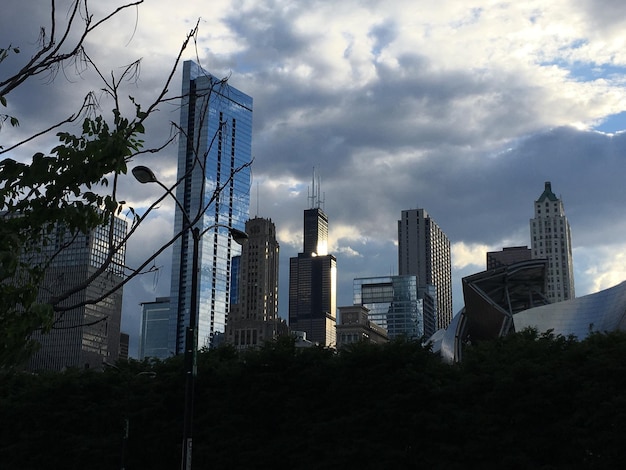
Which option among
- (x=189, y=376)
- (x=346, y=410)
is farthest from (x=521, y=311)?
(x=189, y=376)

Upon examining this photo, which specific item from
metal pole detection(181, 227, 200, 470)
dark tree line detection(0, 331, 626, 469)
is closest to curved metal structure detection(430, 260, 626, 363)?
dark tree line detection(0, 331, 626, 469)

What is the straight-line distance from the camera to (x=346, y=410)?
39.2m

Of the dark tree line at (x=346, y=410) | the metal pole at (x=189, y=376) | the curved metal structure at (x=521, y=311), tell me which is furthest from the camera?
the curved metal structure at (x=521, y=311)

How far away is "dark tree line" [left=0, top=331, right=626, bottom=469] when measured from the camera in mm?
34281

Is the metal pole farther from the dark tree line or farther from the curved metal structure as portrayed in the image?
the curved metal structure

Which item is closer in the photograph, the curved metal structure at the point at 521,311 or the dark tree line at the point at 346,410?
the dark tree line at the point at 346,410

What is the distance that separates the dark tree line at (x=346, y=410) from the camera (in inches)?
1350

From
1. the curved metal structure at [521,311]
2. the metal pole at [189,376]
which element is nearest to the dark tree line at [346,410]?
the metal pole at [189,376]

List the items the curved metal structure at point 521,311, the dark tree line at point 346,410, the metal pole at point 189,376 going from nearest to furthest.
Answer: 1. the metal pole at point 189,376
2. the dark tree line at point 346,410
3. the curved metal structure at point 521,311

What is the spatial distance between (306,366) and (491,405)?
1058cm

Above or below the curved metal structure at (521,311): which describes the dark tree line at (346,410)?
below

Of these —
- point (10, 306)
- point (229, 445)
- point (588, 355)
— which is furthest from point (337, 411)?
point (10, 306)

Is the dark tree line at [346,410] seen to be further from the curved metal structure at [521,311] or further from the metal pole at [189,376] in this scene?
the curved metal structure at [521,311]

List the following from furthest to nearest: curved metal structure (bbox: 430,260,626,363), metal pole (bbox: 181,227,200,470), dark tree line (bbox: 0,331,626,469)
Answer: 1. curved metal structure (bbox: 430,260,626,363)
2. dark tree line (bbox: 0,331,626,469)
3. metal pole (bbox: 181,227,200,470)
